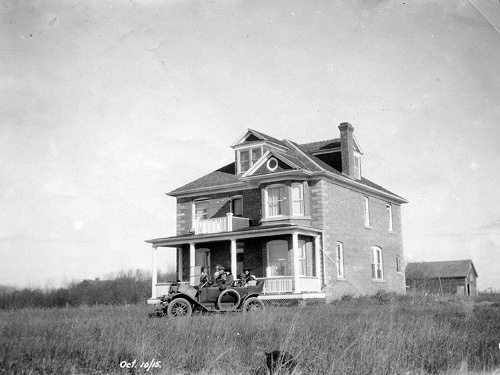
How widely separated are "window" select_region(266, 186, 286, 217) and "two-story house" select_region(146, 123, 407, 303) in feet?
0.16

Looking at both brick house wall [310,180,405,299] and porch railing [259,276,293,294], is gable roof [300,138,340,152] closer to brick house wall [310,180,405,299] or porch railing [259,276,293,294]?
brick house wall [310,180,405,299]

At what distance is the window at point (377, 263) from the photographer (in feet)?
103

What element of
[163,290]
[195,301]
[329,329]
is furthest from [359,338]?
[163,290]

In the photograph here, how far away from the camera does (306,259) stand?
1083 inches

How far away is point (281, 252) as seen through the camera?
27828 mm

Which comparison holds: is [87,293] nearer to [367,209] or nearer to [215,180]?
[215,180]

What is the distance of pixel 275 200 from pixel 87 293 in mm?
14758

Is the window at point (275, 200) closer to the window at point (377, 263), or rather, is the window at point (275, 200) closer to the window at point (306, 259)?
the window at point (306, 259)

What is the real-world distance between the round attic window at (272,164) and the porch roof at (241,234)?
2.90 meters

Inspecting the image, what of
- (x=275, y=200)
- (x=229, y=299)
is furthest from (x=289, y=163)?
(x=229, y=299)

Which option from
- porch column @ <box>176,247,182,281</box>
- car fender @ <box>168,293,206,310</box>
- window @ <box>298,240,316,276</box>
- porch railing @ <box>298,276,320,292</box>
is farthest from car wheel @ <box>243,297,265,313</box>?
porch column @ <box>176,247,182,281</box>

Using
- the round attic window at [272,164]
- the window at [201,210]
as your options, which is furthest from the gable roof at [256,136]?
the window at [201,210]

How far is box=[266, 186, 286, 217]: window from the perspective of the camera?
2808 centimetres

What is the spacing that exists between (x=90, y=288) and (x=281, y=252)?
51.1 feet
